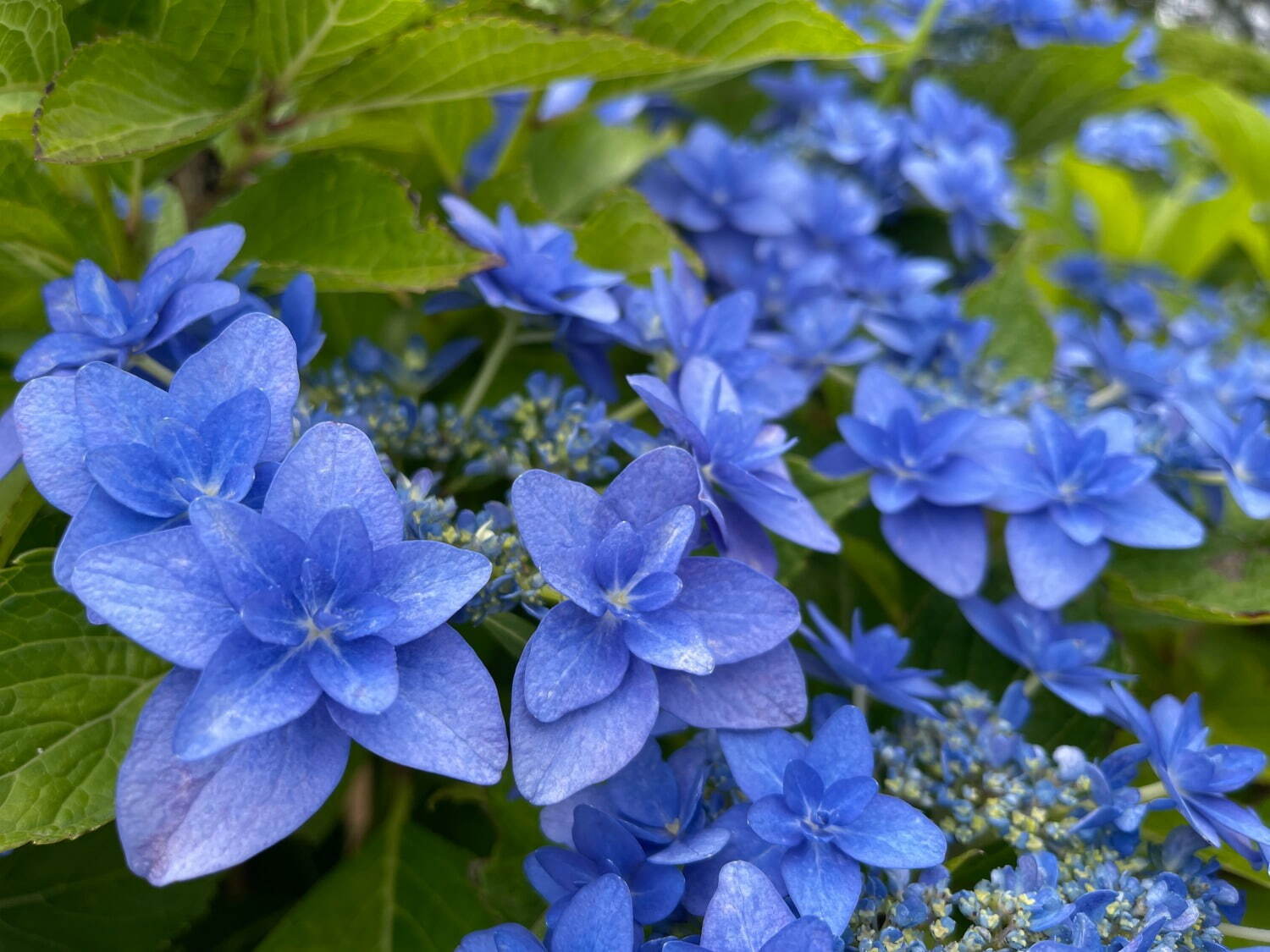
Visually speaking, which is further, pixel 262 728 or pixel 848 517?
pixel 848 517

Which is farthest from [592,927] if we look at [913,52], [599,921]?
[913,52]

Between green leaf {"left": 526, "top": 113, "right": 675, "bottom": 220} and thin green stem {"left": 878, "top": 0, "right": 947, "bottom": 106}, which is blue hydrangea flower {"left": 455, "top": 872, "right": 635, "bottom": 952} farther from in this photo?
thin green stem {"left": 878, "top": 0, "right": 947, "bottom": 106}

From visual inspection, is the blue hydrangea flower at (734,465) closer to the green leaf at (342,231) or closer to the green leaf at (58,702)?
the green leaf at (342,231)

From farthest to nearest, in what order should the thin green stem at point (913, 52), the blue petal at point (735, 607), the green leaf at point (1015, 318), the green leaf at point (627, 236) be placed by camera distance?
the thin green stem at point (913, 52)
the green leaf at point (1015, 318)
the green leaf at point (627, 236)
the blue petal at point (735, 607)

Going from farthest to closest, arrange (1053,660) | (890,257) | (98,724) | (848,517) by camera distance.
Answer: (890,257)
(848,517)
(1053,660)
(98,724)

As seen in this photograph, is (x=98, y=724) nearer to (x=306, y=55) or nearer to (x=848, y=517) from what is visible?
(x=306, y=55)

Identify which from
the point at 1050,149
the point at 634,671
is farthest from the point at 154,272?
the point at 1050,149

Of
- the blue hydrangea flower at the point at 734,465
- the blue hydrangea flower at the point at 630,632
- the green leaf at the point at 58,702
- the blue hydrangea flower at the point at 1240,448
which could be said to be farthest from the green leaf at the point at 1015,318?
the green leaf at the point at 58,702
